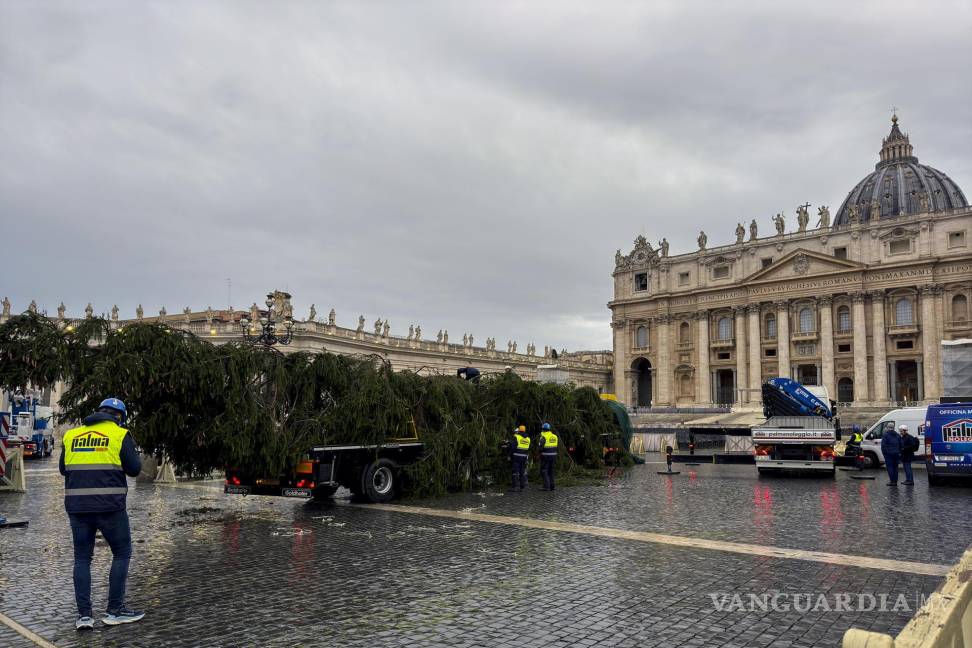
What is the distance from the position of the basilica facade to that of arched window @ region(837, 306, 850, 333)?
0.42 feet

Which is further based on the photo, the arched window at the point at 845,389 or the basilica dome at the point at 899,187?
the basilica dome at the point at 899,187

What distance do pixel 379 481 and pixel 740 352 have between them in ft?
200

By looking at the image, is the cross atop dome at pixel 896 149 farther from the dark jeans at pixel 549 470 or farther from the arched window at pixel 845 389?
the dark jeans at pixel 549 470

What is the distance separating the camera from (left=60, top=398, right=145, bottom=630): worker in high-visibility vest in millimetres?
6406

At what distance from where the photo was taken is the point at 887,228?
62688 mm

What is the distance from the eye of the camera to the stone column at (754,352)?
223 feet

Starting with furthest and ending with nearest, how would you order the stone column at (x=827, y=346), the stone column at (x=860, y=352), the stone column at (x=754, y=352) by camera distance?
the stone column at (x=754, y=352) → the stone column at (x=827, y=346) → the stone column at (x=860, y=352)

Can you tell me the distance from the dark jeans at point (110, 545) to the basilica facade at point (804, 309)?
63.1 m

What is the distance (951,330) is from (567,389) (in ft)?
171

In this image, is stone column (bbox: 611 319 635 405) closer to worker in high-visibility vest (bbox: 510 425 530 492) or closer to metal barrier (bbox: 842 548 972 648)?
worker in high-visibility vest (bbox: 510 425 530 492)

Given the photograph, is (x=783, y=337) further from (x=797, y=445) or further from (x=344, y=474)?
(x=344, y=474)

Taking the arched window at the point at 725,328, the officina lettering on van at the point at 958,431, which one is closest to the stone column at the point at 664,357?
the arched window at the point at 725,328

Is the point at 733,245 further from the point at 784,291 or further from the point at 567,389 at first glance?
the point at 567,389

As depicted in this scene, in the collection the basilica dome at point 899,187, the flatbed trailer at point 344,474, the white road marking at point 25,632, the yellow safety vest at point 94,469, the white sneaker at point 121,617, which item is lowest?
the white road marking at point 25,632
